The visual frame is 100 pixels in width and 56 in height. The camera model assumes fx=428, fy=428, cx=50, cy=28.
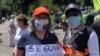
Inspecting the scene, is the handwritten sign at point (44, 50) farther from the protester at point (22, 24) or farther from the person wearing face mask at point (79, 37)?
the protester at point (22, 24)

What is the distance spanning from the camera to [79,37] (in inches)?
193

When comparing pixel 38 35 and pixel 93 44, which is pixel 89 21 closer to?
pixel 38 35

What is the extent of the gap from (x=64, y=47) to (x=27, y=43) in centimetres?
45

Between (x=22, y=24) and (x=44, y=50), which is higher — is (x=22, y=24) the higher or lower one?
the higher one

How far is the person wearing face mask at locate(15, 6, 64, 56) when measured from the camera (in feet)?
16.6

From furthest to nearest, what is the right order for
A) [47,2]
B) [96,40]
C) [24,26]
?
1. [47,2]
2. [24,26]
3. [96,40]

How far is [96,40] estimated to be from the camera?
484 centimetres

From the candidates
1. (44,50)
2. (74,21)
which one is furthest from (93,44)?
(44,50)

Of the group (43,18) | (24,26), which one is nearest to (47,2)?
(24,26)

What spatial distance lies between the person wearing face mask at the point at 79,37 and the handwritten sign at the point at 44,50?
0.54 ft

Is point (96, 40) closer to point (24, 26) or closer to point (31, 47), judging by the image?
point (31, 47)

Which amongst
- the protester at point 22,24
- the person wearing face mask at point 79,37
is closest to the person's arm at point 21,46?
the person wearing face mask at point 79,37

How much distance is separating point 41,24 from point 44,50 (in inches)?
12.4

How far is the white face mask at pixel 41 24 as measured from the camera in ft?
16.6
